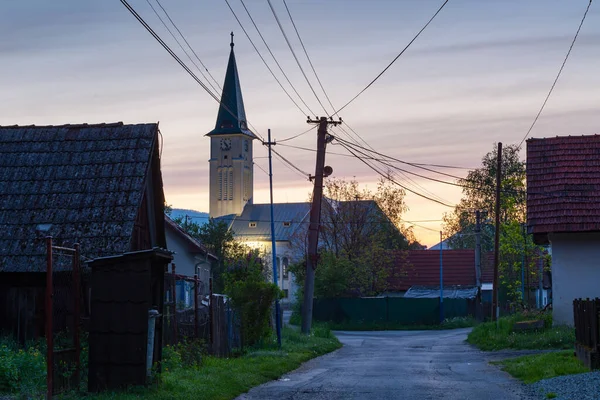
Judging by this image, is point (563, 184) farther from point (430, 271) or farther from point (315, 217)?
point (430, 271)

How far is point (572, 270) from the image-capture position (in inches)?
1118

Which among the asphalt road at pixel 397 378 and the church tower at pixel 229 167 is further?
the church tower at pixel 229 167

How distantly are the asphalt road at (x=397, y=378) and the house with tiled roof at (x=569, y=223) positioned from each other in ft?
11.3

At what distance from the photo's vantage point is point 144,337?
13.5 meters

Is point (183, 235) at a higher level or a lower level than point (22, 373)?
higher

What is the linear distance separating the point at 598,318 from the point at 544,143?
49.2ft

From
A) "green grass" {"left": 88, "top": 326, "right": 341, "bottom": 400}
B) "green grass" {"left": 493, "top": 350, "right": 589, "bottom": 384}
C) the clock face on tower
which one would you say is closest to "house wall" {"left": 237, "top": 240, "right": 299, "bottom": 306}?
the clock face on tower

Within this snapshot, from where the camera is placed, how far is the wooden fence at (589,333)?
17.6 meters

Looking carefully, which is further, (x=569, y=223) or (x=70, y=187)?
(x=569, y=223)

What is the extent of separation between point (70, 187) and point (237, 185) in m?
110

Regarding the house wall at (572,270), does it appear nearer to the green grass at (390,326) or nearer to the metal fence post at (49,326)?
the metal fence post at (49,326)

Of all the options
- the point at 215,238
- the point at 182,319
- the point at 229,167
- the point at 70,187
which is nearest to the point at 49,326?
the point at 182,319

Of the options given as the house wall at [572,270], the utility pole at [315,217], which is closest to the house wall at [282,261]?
the utility pole at [315,217]

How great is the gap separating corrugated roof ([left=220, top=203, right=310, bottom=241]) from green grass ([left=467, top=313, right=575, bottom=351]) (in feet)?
254
